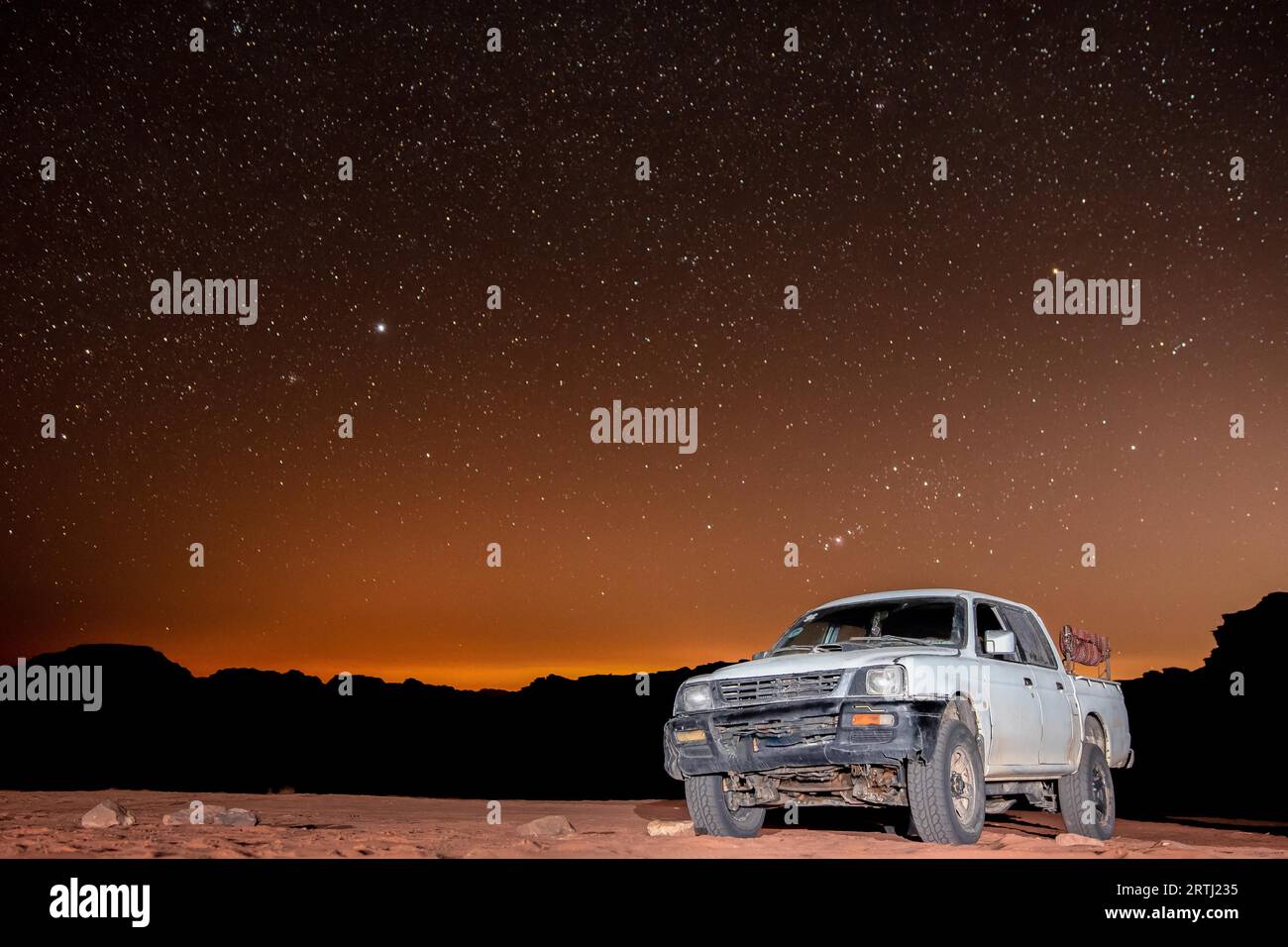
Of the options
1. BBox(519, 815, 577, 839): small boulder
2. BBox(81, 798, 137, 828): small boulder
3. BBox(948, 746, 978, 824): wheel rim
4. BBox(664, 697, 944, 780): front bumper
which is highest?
BBox(664, 697, 944, 780): front bumper

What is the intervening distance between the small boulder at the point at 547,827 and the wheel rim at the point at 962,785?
3974 millimetres

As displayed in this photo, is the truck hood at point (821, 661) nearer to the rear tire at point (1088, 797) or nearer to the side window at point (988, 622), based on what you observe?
the side window at point (988, 622)

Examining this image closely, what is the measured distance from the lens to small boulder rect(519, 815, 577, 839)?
11.1 m

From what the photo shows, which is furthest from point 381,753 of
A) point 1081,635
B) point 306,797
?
point 1081,635

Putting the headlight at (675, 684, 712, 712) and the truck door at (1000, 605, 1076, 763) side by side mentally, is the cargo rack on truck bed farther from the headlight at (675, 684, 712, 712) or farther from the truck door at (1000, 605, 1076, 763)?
the headlight at (675, 684, 712, 712)

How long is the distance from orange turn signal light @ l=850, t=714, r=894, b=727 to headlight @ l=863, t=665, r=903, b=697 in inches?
8.4

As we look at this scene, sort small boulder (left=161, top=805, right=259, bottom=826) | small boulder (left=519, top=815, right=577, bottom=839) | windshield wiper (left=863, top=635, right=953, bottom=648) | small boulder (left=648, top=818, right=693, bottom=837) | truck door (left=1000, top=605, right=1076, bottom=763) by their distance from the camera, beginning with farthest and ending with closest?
1. small boulder (left=161, top=805, right=259, bottom=826)
2. small boulder (left=648, top=818, right=693, bottom=837)
3. small boulder (left=519, top=815, right=577, bottom=839)
4. truck door (left=1000, top=605, right=1076, bottom=763)
5. windshield wiper (left=863, top=635, right=953, bottom=648)

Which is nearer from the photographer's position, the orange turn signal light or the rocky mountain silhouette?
the orange turn signal light

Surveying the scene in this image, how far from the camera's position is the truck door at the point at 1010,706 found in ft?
30.7

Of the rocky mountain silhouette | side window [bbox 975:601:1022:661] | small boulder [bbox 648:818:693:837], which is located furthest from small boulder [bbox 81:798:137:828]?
the rocky mountain silhouette

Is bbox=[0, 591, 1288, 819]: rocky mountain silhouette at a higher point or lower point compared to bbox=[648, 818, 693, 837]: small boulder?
lower

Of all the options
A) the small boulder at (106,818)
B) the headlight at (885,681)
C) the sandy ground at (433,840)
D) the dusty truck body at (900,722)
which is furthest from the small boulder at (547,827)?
the headlight at (885,681)

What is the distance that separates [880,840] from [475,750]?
12368cm

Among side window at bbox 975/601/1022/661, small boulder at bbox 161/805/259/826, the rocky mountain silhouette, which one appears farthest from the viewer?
the rocky mountain silhouette
